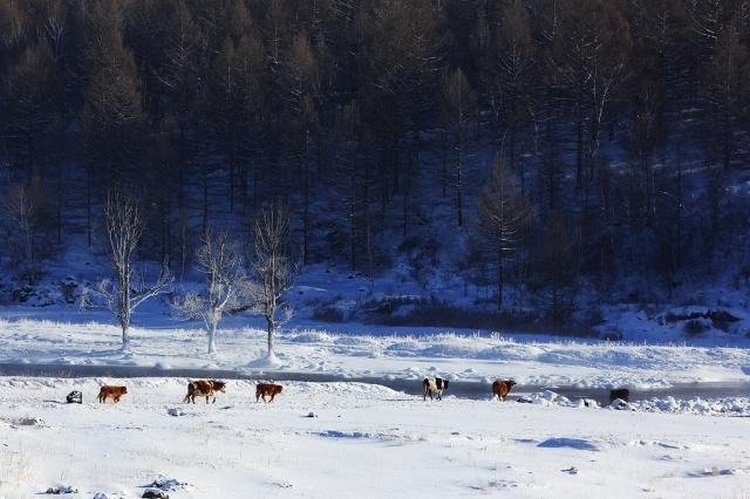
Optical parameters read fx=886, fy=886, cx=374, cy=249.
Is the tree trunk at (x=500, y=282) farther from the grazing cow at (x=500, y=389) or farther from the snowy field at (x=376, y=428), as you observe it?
the grazing cow at (x=500, y=389)

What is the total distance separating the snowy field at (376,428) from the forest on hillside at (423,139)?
14.8 metres

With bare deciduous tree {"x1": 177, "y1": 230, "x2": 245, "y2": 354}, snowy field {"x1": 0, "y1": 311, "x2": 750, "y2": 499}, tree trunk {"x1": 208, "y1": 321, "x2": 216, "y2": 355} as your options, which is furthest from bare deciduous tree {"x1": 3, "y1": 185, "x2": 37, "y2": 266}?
tree trunk {"x1": 208, "y1": 321, "x2": 216, "y2": 355}

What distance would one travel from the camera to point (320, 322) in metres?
49.4

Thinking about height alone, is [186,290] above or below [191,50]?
below

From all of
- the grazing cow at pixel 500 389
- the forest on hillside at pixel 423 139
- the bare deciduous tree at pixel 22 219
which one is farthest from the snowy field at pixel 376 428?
the bare deciduous tree at pixel 22 219

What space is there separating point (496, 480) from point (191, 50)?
64393 millimetres

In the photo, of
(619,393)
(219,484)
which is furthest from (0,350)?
(219,484)

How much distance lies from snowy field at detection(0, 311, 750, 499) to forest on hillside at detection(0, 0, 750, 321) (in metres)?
14.8

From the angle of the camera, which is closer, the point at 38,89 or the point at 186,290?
the point at 186,290

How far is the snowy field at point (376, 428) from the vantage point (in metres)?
12.0

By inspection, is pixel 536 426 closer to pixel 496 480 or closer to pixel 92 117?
pixel 496 480

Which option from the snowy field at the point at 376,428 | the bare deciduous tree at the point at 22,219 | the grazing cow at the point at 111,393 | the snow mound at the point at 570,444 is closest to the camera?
the snowy field at the point at 376,428

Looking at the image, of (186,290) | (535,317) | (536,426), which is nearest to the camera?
(536,426)

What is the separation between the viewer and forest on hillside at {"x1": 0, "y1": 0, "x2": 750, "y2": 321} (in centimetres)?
5291
